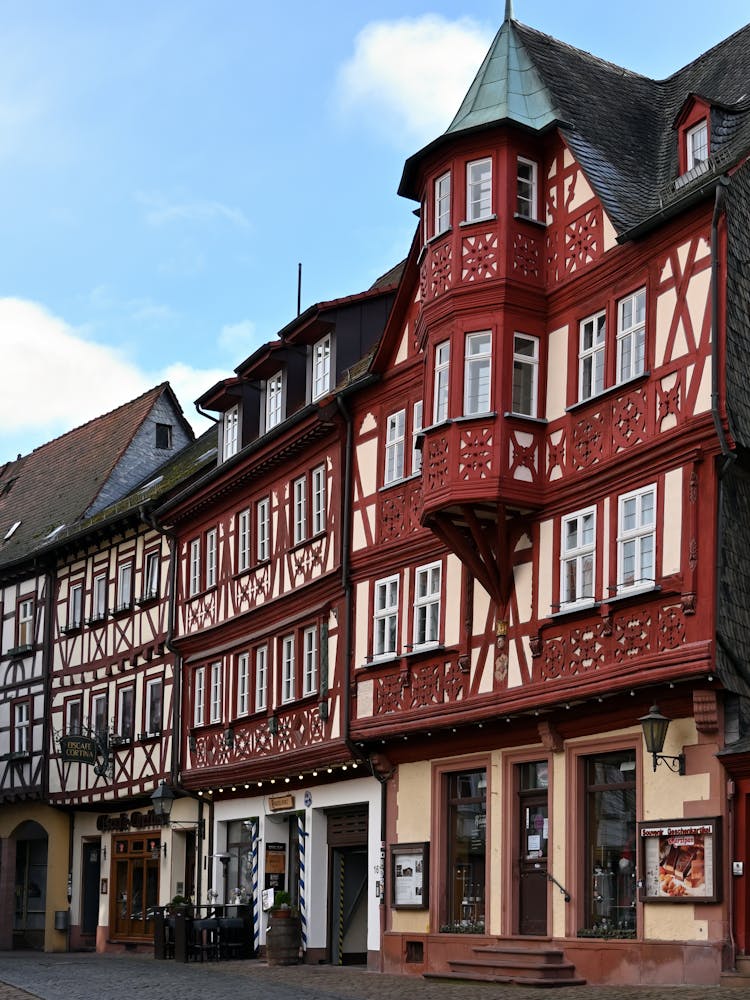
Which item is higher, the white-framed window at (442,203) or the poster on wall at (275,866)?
the white-framed window at (442,203)

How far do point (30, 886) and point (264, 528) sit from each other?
53.9 ft

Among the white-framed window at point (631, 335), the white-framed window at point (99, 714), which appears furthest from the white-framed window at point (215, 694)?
the white-framed window at point (631, 335)

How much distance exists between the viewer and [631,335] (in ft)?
72.8

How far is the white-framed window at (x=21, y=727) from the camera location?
44344mm

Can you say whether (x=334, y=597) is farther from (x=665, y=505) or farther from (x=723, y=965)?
(x=723, y=965)

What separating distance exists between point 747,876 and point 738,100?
450 inches

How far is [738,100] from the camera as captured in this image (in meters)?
24.5

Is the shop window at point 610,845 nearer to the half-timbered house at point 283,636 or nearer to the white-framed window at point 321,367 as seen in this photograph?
the half-timbered house at point 283,636

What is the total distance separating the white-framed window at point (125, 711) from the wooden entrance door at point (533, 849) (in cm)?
1720

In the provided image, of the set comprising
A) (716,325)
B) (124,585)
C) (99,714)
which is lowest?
(99,714)

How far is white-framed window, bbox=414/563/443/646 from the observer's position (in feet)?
84.8

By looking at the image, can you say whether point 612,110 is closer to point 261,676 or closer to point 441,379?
point 441,379

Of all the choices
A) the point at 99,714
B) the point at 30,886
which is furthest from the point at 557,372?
the point at 30,886

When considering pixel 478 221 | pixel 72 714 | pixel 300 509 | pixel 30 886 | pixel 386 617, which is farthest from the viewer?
pixel 30 886
